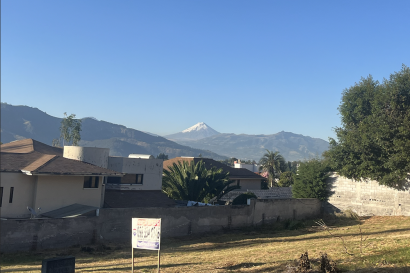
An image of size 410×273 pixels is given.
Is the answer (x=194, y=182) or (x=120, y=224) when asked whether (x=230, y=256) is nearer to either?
(x=120, y=224)

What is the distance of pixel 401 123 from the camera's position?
2756 cm

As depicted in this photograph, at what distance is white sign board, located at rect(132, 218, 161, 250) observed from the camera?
1098 cm

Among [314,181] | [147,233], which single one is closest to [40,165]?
[147,233]

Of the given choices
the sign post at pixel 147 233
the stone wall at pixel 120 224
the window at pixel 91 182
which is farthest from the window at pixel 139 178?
the sign post at pixel 147 233

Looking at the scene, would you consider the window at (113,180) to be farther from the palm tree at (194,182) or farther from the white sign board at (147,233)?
the white sign board at (147,233)

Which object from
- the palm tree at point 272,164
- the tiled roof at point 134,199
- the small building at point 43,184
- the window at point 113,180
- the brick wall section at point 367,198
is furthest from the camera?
the palm tree at point 272,164

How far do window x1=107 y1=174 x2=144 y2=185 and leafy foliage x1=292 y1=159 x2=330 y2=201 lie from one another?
14690 millimetres

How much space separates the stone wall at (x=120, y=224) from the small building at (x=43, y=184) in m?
2.86

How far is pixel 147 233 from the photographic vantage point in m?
11.2

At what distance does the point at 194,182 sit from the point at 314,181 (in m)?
10.9

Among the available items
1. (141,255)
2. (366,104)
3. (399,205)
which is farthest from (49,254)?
(366,104)

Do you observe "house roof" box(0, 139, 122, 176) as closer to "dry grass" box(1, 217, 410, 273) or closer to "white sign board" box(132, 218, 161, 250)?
"dry grass" box(1, 217, 410, 273)

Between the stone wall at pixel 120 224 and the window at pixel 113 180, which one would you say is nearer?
the stone wall at pixel 120 224

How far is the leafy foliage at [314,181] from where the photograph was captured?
1255 inches
